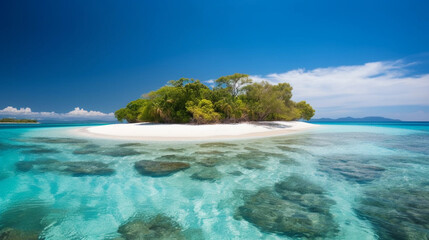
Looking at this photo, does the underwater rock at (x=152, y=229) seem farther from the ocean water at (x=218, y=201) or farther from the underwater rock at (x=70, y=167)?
the underwater rock at (x=70, y=167)

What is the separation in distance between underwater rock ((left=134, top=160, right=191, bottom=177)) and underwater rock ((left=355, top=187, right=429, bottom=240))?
5.70 m

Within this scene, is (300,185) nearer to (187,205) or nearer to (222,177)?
(222,177)

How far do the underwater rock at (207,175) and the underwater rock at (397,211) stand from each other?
3.92 meters

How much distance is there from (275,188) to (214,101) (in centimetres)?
2864

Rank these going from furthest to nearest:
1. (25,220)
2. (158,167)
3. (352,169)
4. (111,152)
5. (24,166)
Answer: (111,152), (24,166), (158,167), (352,169), (25,220)

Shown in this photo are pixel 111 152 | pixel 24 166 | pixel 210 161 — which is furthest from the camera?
pixel 111 152

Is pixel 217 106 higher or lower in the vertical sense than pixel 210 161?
higher

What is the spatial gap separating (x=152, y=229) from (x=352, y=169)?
7.71 meters

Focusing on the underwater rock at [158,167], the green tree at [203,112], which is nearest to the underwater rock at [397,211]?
the underwater rock at [158,167]

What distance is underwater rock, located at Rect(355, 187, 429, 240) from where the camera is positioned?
10.7 ft

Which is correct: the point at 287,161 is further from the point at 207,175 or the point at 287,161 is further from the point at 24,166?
the point at 24,166

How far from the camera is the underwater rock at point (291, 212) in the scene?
11.0ft

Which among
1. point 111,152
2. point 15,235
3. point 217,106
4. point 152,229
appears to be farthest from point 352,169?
point 217,106

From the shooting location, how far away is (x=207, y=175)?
268 inches
